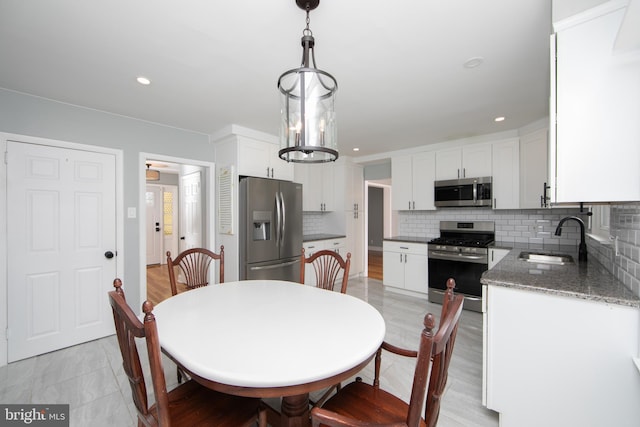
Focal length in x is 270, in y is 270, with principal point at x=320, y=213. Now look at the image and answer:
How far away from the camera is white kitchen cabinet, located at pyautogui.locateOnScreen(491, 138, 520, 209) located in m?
3.42

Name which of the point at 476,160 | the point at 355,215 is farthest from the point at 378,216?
the point at 476,160

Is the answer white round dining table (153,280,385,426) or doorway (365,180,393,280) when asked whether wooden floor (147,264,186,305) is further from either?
doorway (365,180,393,280)

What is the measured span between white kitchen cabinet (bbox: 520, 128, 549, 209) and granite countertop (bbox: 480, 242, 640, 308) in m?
1.24

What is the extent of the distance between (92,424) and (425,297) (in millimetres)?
3782

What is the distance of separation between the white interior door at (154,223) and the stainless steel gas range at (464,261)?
6.10m

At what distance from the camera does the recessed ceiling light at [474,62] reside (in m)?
1.93

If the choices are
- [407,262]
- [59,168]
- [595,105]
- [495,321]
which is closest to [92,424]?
[59,168]

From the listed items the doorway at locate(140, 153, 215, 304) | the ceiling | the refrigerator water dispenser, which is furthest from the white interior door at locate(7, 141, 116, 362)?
the refrigerator water dispenser

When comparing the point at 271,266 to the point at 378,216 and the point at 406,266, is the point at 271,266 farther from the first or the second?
the point at 378,216

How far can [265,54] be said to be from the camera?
1.89 metres

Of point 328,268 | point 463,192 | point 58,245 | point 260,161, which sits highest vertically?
point 260,161

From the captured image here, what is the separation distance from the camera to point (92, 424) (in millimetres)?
1642

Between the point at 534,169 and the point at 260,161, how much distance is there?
133 inches

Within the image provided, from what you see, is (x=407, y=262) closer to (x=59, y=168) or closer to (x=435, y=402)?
(x=435, y=402)
